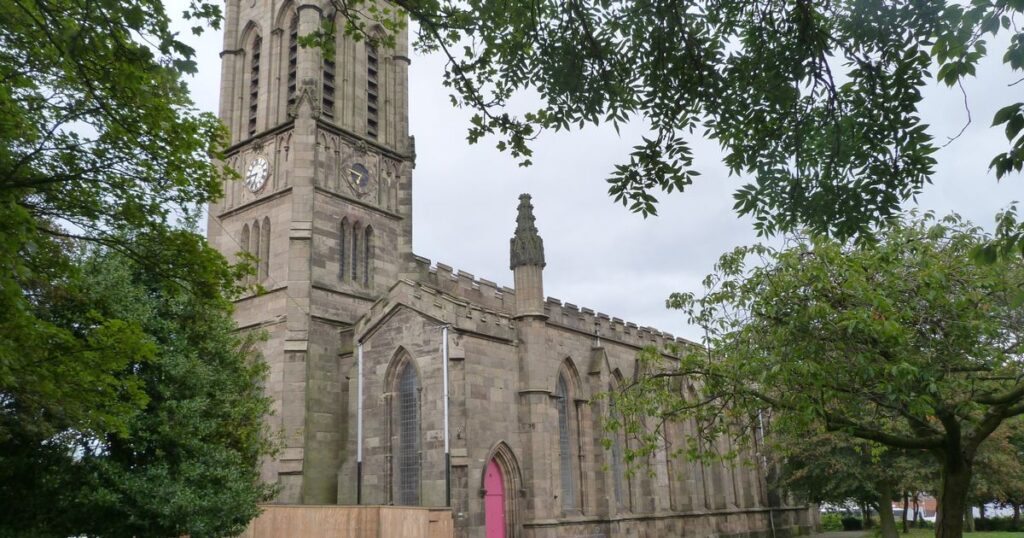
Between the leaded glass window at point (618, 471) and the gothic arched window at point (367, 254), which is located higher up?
the gothic arched window at point (367, 254)

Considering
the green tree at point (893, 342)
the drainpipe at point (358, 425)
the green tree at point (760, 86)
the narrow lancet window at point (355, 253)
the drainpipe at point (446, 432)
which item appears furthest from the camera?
the narrow lancet window at point (355, 253)

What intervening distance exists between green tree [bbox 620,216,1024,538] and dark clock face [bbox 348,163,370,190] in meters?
18.1

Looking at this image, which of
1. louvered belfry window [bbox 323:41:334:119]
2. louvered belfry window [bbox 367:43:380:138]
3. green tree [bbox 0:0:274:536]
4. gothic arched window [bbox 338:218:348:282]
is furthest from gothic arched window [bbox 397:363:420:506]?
louvered belfry window [bbox 367:43:380:138]

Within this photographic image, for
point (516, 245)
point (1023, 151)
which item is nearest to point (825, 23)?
point (1023, 151)

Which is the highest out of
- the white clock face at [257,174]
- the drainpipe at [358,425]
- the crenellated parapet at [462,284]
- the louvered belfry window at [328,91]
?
the louvered belfry window at [328,91]

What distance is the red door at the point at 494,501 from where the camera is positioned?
22953mm

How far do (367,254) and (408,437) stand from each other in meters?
7.67

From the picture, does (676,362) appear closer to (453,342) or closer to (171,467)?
(453,342)

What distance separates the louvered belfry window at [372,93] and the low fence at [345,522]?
15995mm

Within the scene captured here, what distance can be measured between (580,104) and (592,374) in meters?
21.7

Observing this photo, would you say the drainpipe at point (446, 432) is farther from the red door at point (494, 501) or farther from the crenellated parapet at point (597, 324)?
the crenellated parapet at point (597, 324)

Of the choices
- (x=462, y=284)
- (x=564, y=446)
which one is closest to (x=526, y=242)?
(x=462, y=284)

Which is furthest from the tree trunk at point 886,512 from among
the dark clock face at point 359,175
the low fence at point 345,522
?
the dark clock face at point 359,175

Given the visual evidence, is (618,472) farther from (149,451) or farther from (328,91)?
(149,451)
